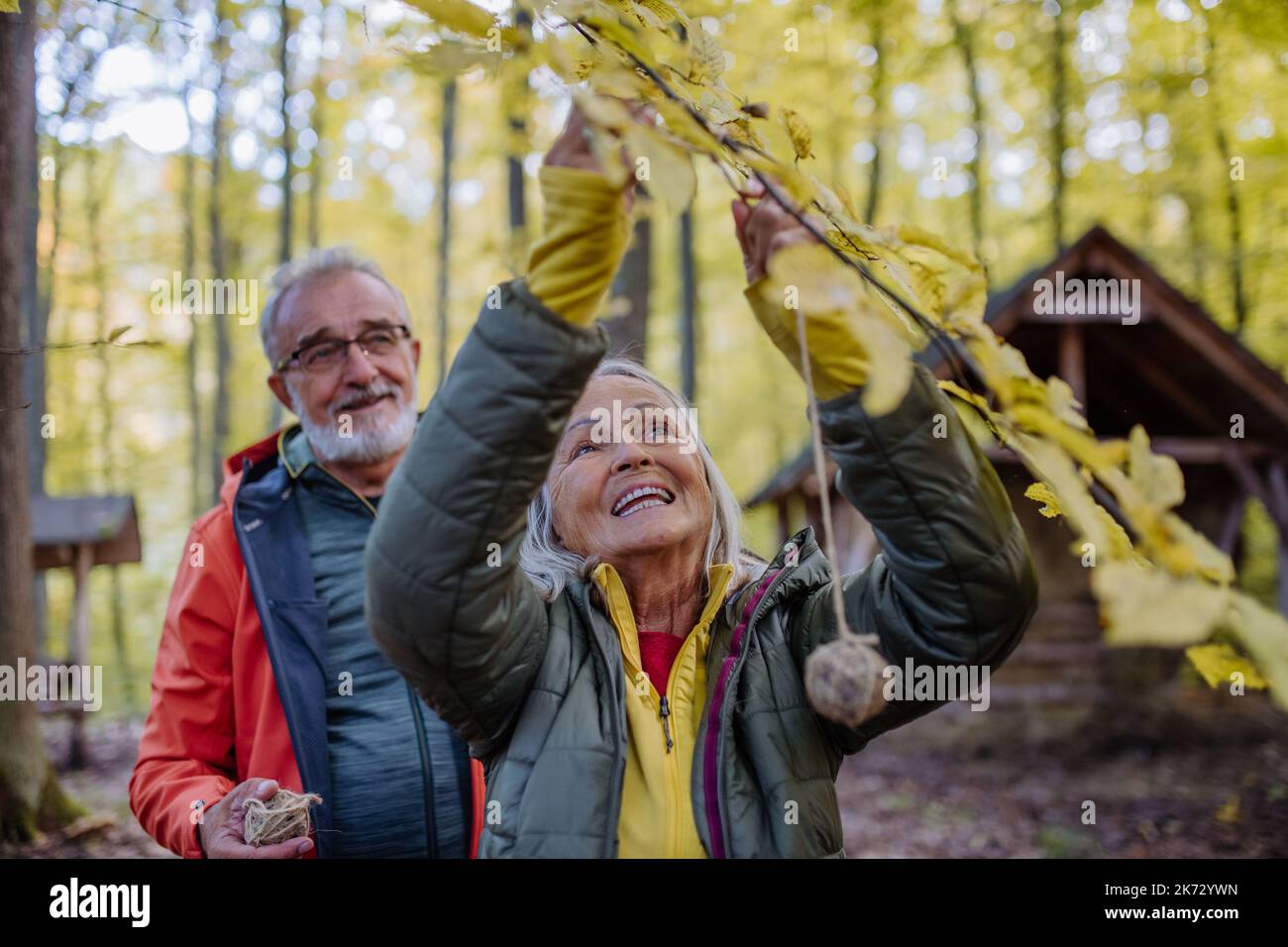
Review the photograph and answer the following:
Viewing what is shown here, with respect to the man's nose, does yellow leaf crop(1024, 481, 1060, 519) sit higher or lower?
lower

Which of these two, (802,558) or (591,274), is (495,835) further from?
(591,274)

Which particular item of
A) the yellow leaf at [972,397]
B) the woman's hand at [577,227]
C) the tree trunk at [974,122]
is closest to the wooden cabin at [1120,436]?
the tree trunk at [974,122]

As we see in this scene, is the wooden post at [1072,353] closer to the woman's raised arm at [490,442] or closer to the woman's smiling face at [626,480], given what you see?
the woman's smiling face at [626,480]

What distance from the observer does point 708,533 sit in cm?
202

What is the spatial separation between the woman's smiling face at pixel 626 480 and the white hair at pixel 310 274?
4.73 ft

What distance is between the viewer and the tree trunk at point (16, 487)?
464cm

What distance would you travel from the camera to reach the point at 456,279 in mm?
19672

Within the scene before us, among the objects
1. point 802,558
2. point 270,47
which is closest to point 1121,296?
point 802,558

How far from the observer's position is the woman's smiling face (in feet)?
6.06

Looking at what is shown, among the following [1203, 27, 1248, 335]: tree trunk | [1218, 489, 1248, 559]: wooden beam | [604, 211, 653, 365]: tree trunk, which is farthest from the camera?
[1203, 27, 1248, 335]: tree trunk

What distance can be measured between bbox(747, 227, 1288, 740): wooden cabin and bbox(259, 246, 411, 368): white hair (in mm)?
5983

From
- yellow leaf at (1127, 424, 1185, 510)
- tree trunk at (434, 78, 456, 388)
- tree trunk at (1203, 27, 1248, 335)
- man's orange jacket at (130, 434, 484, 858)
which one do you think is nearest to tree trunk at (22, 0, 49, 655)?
tree trunk at (434, 78, 456, 388)

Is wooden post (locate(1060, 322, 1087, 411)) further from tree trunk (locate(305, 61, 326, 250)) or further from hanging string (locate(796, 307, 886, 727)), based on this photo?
tree trunk (locate(305, 61, 326, 250))
